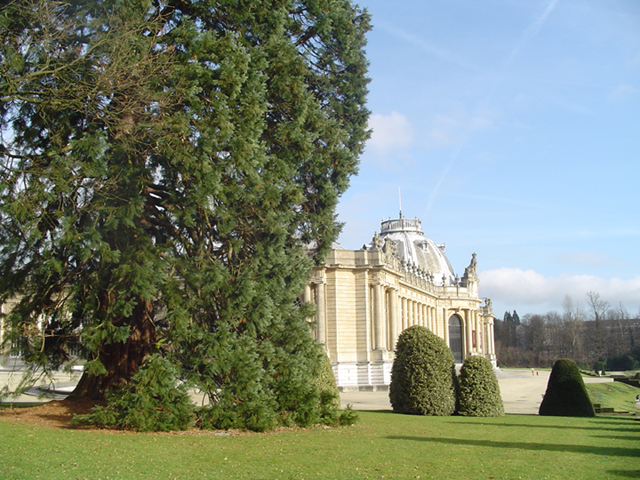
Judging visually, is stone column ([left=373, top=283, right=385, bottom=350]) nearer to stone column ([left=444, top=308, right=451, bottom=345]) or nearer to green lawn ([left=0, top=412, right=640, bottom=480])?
green lawn ([left=0, top=412, right=640, bottom=480])

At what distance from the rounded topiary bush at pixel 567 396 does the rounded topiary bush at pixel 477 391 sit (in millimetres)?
2668

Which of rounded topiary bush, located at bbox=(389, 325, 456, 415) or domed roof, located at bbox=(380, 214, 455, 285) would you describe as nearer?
rounded topiary bush, located at bbox=(389, 325, 456, 415)

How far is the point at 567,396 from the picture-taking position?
2275 centimetres

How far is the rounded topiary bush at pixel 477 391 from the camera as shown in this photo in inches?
818

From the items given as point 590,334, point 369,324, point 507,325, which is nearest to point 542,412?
point 369,324

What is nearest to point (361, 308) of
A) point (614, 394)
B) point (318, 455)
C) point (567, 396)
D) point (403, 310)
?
point (403, 310)

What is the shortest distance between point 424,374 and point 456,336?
6374 cm

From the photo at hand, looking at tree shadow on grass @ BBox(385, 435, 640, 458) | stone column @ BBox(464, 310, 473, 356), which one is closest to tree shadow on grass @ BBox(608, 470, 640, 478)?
tree shadow on grass @ BBox(385, 435, 640, 458)

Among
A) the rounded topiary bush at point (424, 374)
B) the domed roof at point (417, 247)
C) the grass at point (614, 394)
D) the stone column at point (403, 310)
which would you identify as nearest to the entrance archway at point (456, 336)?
the domed roof at point (417, 247)

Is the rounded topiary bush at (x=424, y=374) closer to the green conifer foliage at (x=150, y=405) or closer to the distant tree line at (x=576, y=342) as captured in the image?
the green conifer foliage at (x=150, y=405)

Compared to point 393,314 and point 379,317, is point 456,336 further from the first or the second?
point 379,317

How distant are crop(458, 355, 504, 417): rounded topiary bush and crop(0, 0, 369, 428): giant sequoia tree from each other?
7391mm

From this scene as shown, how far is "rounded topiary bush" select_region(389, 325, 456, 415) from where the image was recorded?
799 inches

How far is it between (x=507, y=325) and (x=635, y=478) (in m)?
124
